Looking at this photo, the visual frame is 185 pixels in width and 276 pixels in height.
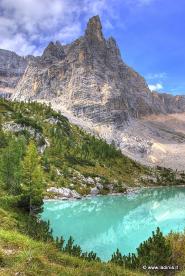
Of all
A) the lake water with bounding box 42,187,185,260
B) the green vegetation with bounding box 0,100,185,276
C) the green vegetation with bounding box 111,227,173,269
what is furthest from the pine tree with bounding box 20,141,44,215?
the green vegetation with bounding box 111,227,173,269

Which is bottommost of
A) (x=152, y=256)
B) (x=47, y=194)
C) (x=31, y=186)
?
(x=47, y=194)

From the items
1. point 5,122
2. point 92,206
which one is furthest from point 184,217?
point 5,122

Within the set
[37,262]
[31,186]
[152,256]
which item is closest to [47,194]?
[31,186]

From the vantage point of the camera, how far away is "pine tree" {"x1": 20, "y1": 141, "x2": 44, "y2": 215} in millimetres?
50250

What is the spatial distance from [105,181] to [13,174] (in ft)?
288

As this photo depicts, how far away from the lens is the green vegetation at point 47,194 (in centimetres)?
2080

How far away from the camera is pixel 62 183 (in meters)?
129

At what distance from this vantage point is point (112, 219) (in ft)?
304

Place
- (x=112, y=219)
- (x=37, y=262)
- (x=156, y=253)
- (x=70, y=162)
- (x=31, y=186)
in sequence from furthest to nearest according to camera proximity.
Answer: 1. (x=70, y=162)
2. (x=112, y=219)
3. (x=31, y=186)
4. (x=156, y=253)
5. (x=37, y=262)

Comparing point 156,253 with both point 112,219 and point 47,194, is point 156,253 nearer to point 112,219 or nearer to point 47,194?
point 112,219

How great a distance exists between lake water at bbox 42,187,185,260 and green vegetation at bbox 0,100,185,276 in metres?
8.23

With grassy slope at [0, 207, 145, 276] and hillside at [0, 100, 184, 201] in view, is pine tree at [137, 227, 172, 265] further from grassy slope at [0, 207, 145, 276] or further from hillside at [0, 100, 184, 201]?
hillside at [0, 100, 184, 201]

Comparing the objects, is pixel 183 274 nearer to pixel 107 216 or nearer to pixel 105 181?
pixel 107 216

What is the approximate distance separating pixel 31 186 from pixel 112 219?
150 feet
